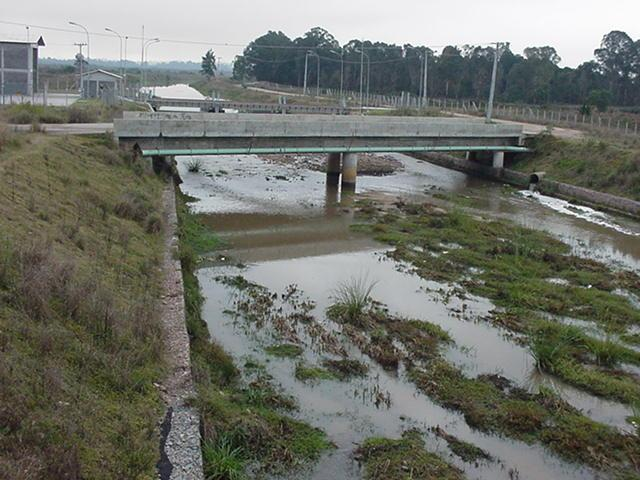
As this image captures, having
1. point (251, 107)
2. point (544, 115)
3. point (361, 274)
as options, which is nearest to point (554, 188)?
point (361, 274)

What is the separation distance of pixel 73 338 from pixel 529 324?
9316 mm

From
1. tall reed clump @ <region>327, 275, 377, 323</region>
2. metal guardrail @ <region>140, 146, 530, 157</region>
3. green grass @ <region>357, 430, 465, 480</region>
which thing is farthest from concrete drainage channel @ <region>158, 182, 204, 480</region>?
metal guardrail @ <region>140, 146, 530, 157</region>

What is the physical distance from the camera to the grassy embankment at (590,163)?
104 ft

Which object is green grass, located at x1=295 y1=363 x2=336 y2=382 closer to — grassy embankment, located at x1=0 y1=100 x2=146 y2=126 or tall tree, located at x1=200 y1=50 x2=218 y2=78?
grassy embankment, located at x1=0 y1=100 x2=146 y2=126

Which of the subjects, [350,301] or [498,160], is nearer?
[350,301]

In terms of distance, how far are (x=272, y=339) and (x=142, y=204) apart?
8090 millimetres

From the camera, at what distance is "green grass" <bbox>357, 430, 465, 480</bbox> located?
Answer: 27.9 ft

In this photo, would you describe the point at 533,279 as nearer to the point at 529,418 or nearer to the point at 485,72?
the point at 529,418

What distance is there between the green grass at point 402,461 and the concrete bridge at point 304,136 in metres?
20.4

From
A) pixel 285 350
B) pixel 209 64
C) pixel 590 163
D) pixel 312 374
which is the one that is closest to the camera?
pixel 312 374

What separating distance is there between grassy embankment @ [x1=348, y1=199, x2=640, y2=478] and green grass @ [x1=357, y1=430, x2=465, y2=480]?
1.38 meters

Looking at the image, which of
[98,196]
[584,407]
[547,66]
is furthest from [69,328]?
[547,66]

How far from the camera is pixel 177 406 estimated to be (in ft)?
28.2

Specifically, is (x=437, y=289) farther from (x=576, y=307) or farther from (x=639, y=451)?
(x=639, y=451)
